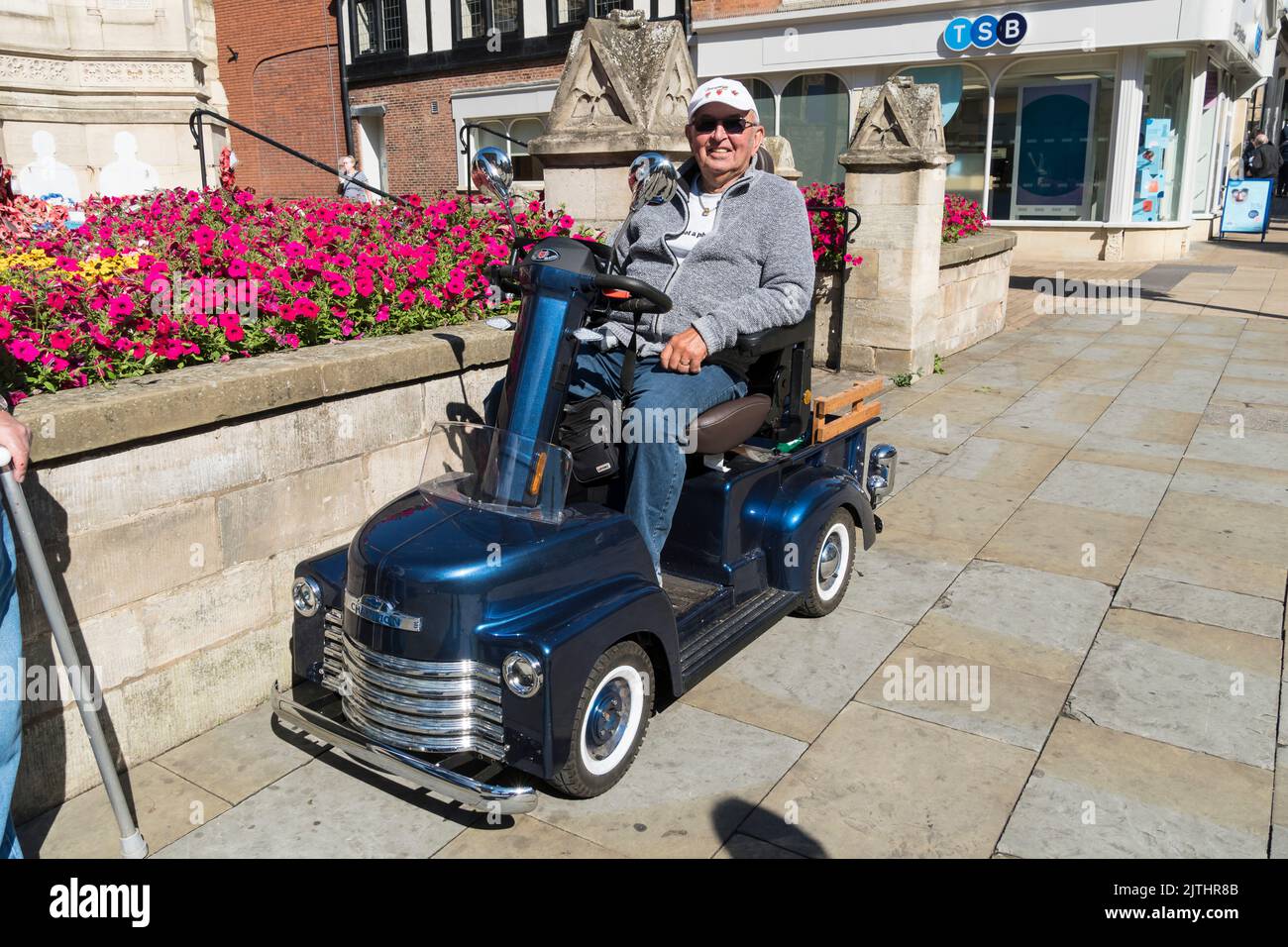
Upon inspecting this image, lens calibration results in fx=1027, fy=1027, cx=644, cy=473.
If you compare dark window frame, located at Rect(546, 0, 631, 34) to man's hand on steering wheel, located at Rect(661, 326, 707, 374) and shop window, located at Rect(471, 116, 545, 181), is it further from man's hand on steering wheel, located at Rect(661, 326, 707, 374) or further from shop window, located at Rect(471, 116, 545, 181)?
man's hand on steering wheel, located at Rect(661, 326, 707, 374)

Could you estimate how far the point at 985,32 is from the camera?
17672 millimetres

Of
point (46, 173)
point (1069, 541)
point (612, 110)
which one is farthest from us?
point (46, 173)

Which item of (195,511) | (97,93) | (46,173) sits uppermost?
(97,93)

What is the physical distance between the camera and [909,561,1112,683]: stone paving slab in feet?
13.5

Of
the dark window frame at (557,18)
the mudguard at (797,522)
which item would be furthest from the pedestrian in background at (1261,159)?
the mudguard at (797,522)

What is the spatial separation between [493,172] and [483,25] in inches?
896

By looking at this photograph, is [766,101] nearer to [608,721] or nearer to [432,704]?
[608,721]

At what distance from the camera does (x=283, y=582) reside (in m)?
3.82

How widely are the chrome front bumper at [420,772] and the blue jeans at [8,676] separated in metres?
0.76

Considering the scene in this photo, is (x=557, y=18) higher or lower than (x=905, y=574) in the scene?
higher

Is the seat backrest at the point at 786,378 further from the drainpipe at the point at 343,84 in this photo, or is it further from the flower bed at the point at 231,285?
the drainpipe at the point at 343,84

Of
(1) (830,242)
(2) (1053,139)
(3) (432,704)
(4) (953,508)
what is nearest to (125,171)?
(1) (830,242)

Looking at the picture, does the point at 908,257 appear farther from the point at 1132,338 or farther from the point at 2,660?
the point at 2,660
